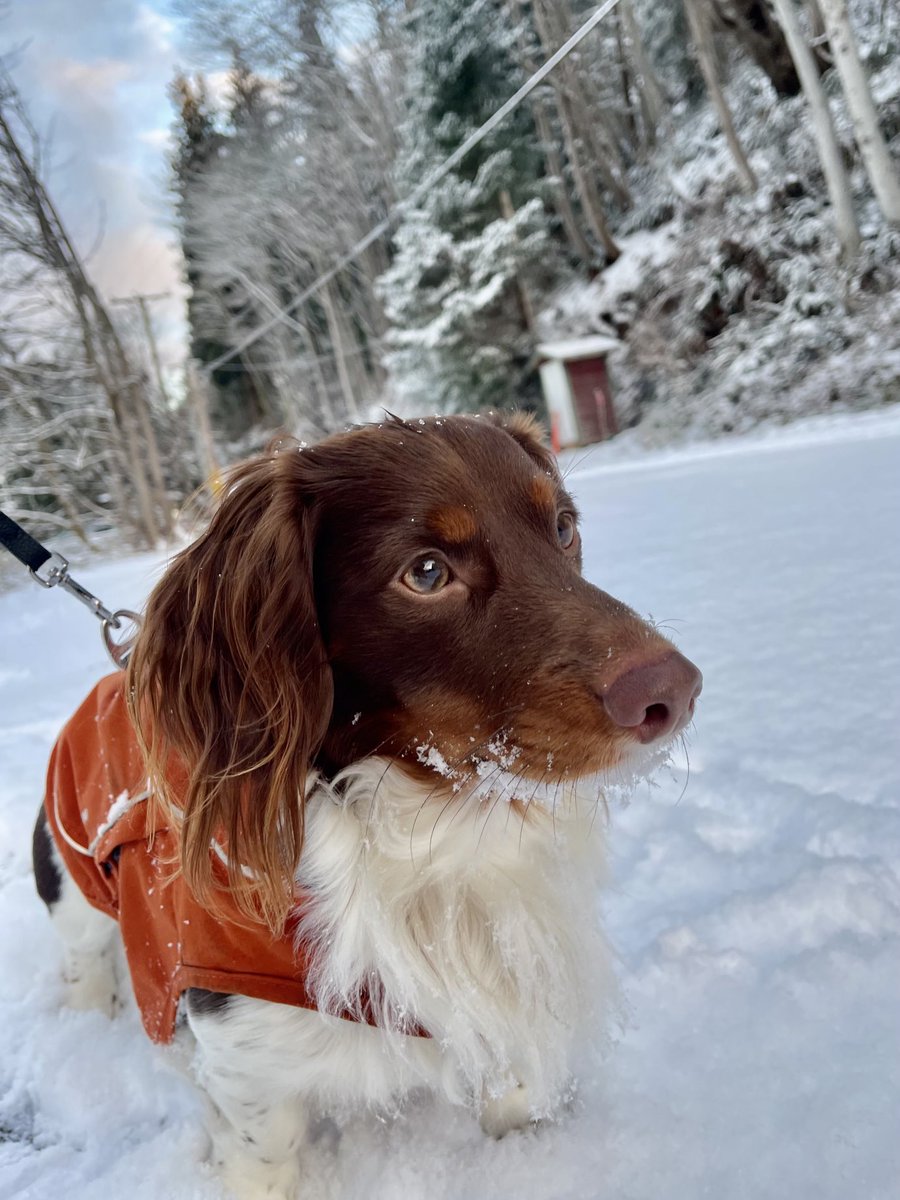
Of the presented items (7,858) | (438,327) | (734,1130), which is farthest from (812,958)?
(438,327)

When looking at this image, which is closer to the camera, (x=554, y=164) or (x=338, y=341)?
(x=554, y=164)

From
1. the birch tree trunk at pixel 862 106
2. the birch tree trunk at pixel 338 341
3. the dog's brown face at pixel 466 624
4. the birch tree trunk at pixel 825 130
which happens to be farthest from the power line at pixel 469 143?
the birch tree trunk at pixel 338 341

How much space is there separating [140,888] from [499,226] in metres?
20.4

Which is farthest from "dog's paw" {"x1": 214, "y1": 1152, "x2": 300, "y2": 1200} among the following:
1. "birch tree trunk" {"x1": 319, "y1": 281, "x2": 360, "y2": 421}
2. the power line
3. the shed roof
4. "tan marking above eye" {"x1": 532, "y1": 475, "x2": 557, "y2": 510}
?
"birch tree trunk" {"x1": 319, "y1": 281, "x2": 360, "y2": 421}

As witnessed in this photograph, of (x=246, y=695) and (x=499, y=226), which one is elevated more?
(x=499, y=226)

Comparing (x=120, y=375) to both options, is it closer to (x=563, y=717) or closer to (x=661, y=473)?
(x=661, y=473)

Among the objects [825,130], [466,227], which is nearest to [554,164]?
[466,227]

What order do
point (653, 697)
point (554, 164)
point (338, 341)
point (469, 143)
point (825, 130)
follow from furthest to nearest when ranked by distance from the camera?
point (338, 341) → point (554, 164) → point (825, 130) → point (469, 143) → point (653, 697)

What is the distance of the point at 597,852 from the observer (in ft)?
5.70

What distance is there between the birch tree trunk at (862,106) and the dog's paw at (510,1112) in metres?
15.0

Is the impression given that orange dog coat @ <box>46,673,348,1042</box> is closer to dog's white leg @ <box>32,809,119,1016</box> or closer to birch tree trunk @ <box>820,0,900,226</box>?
dog's white leg @ <box>32,809,119,1016</box>

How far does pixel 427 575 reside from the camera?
140 cm

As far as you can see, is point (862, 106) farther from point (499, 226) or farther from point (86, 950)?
point (86, 950)

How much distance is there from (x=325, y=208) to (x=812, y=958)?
27.8m
